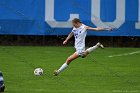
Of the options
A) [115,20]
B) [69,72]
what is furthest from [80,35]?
[115,20]

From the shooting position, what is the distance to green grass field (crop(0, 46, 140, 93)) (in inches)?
606

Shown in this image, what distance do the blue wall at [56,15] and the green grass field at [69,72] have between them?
1.44 m

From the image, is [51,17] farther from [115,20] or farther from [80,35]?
[80,35]

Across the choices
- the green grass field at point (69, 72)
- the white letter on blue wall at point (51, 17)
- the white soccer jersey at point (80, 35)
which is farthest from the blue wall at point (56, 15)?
the white soccer jersey at point (80, 35)

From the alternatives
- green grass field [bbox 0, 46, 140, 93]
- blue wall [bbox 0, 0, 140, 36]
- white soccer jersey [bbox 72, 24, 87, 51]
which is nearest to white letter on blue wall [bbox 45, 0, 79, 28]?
blue wall [bbox 0, 0, 140, 36]

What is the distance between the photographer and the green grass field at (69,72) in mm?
15391

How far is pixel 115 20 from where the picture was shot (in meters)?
30.6

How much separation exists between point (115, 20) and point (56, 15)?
3229 millimetres

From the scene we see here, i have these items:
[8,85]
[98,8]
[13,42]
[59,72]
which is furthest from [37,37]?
[8,85]

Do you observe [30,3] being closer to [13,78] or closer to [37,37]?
[37,37]

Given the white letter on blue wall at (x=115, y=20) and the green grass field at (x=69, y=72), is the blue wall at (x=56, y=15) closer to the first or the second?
the white letter on blue wall at (x=115, y=20)

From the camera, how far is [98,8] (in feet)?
101

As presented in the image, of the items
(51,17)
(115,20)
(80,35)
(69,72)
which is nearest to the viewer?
(80,35)

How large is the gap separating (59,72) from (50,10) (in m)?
12.9
